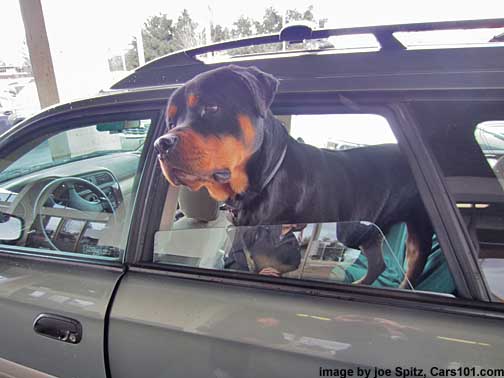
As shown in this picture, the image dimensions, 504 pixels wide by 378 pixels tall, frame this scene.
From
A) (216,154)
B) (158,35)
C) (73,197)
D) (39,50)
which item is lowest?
(73,197)

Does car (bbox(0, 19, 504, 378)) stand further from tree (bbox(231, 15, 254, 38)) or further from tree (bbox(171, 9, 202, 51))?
tree (bbox(171, 9, 202, 51))

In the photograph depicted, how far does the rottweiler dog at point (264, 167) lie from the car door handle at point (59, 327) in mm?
658

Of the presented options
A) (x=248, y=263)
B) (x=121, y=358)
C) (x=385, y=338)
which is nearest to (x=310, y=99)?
(x=248, y=263)

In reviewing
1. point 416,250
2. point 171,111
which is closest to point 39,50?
point 171,111

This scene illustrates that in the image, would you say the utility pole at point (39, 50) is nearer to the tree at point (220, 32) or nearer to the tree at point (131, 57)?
the tree at point (220, 32)

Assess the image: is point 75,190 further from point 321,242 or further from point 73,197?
point 321,242

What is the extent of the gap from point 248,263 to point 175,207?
361 mm

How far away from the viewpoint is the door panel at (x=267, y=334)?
1006 mm

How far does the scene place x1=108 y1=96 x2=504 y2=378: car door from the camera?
102 cm

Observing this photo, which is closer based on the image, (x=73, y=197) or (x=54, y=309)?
(x=54, y=309)

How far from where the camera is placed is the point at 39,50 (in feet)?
14.6

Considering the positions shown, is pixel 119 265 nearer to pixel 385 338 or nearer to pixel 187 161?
pixel 187 161

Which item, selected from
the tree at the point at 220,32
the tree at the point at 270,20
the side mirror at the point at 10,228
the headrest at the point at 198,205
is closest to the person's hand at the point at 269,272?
the headrest at the point at 198,205

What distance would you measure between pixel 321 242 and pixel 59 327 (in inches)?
40.5
